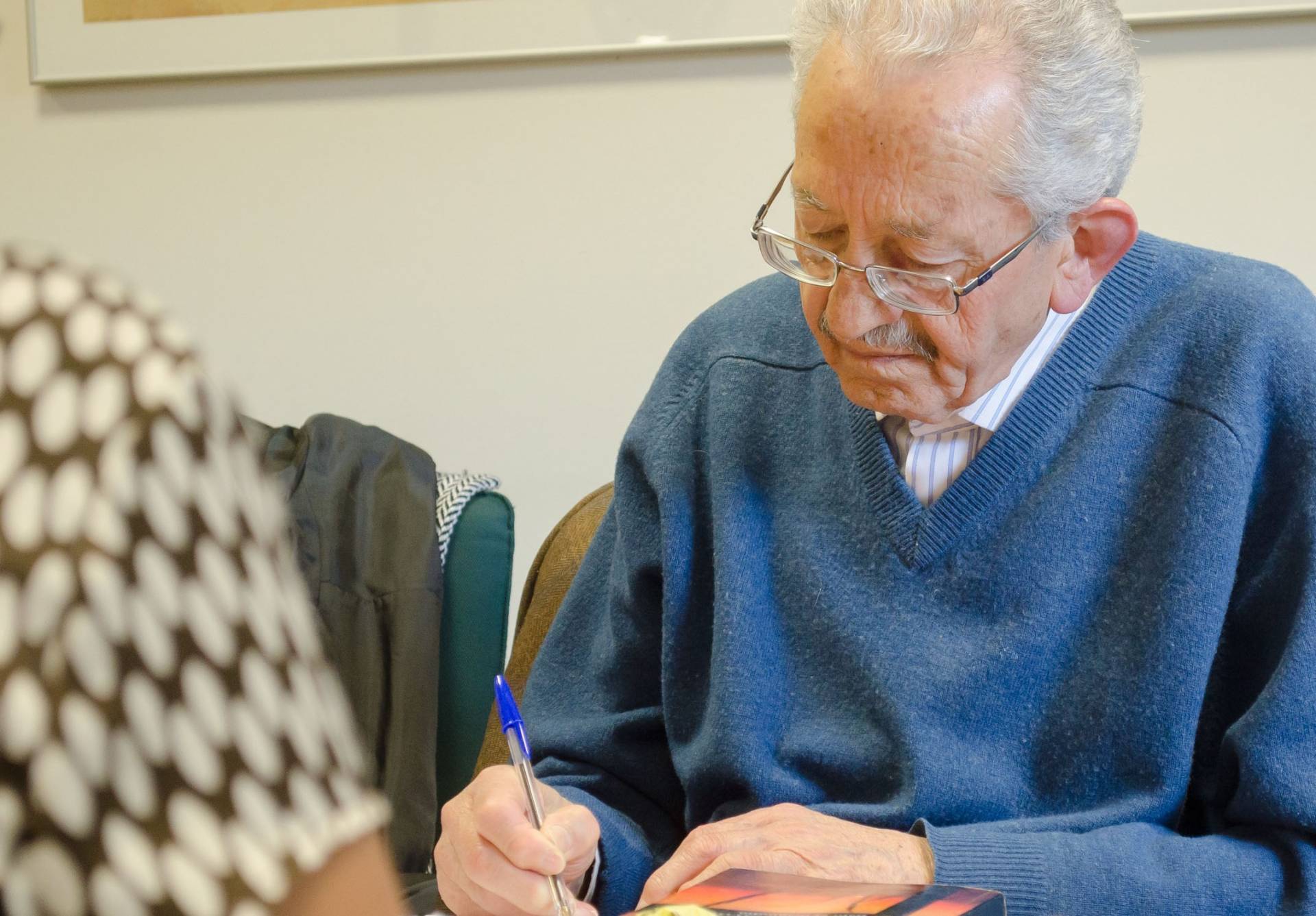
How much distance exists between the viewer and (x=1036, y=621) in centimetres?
105

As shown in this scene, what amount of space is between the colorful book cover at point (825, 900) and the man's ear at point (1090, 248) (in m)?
0.52

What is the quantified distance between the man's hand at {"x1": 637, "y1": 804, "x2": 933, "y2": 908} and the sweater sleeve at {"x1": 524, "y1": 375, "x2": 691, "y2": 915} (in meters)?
0.16

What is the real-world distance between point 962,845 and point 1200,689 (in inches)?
8.9

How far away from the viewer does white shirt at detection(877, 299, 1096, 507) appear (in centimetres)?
111

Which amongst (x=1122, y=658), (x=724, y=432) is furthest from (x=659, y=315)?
(x=1122, y=658)

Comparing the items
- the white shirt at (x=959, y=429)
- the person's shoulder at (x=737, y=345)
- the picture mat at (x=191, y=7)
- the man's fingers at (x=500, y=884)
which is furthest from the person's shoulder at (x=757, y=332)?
the picture mat at (x=191, y=7)

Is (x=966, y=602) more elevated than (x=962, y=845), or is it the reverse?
(x=966, y=602)

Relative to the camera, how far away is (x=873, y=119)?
0.98 m

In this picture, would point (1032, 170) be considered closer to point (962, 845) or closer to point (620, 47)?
point (962, 845)

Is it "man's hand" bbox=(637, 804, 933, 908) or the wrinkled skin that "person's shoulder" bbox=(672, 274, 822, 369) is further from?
"man's hand" bbox=(637, 804, 933, 908)

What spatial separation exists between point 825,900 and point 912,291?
498 mm

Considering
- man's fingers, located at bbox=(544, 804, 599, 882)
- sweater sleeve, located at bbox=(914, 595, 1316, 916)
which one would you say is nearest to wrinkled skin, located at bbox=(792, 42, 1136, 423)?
sweater sleeve, located at bbox=(914, 595, 1316, 916)

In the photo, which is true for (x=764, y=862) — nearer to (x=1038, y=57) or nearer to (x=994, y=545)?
(x=994, y=545)

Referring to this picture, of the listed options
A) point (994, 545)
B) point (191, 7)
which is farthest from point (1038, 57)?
point (191, 7)
